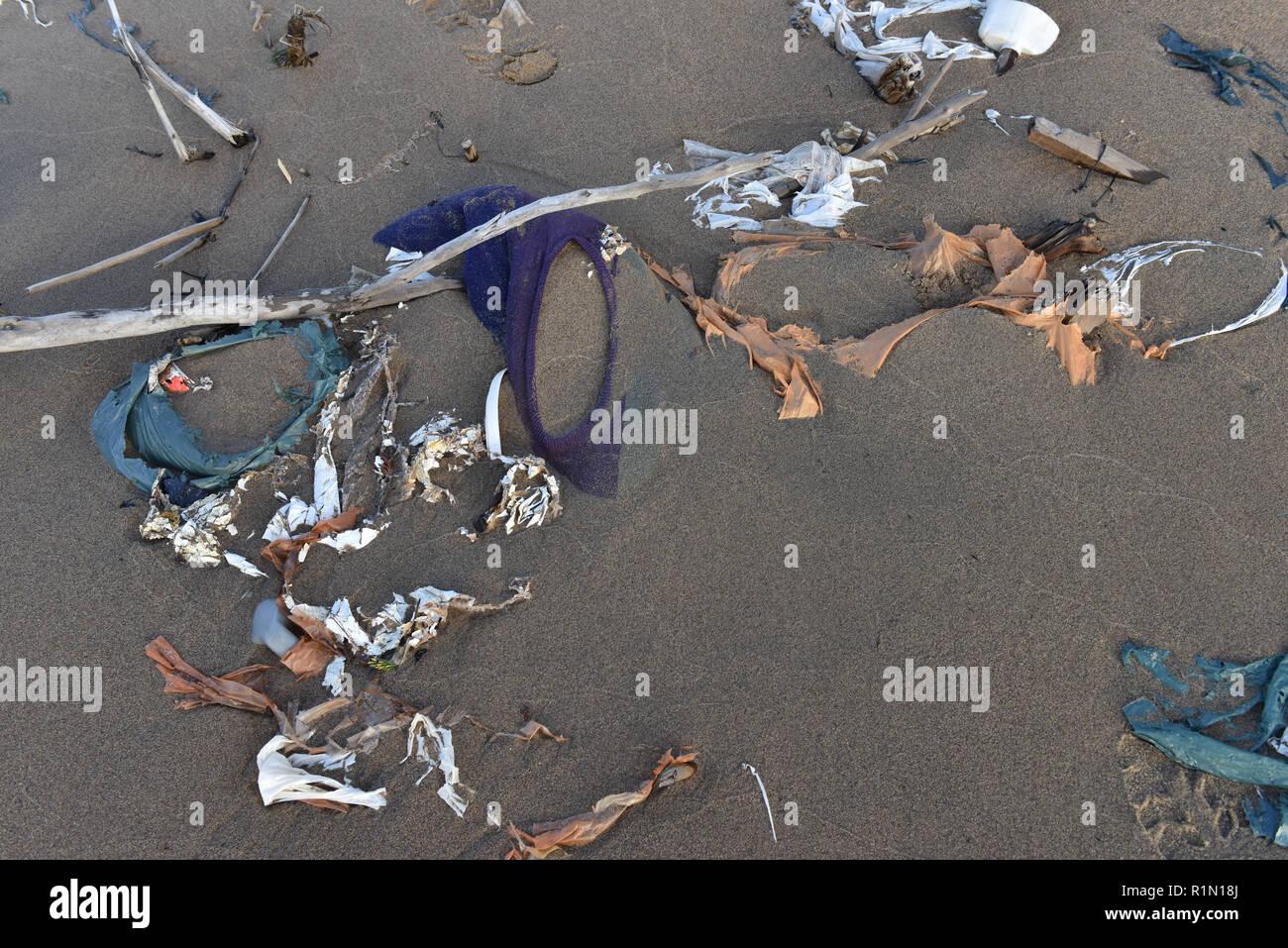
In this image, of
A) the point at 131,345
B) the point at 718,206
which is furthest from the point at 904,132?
the point at 131,345

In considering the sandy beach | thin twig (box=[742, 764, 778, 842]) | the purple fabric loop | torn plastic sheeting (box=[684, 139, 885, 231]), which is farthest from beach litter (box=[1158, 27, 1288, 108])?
thin twig (box=[742, 764, 778, 842])

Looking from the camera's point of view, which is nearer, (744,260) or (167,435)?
(167,435)

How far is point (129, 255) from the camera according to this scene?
13.8 ft

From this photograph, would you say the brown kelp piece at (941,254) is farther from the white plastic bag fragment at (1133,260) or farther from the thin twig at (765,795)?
the thin twig at (765,795)

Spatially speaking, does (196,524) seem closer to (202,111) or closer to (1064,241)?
(202,111)

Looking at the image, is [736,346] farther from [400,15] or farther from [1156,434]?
[400,15]

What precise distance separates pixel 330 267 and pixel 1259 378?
15.3 feet

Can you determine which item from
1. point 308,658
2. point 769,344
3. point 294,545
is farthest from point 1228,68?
point 308,658

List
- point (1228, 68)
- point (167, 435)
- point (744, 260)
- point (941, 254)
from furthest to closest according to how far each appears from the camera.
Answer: point (1228, 68) → point (744, 260) → point (941, 254) → point (167, 435)

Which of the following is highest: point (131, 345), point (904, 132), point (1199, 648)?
point (904, 132)

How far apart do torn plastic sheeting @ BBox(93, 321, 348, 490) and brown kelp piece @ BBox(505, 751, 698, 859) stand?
6.74 ft

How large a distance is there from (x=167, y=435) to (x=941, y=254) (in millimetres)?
3773

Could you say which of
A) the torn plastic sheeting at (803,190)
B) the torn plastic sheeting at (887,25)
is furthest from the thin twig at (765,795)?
the torn plastic sheeting at (887,25)

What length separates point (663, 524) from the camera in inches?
129
